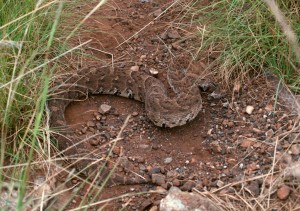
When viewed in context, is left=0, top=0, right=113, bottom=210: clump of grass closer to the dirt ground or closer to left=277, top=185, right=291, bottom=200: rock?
the dirt ground

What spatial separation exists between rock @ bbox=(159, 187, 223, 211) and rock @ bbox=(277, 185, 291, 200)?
49 centimetres

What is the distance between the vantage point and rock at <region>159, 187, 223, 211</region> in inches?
155

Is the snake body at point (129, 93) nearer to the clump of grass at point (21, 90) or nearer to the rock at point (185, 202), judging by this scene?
the clump of grass at point (21, 90)

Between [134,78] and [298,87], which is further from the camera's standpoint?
[134,78]

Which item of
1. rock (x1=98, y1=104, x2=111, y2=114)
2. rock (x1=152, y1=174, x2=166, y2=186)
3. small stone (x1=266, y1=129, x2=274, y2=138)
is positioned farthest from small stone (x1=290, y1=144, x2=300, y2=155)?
rock (x1=98, y1=104, x2=111, y2=114)

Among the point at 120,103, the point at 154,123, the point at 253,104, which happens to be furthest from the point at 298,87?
the point at 120,103

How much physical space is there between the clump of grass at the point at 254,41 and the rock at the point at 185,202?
167 centimetres

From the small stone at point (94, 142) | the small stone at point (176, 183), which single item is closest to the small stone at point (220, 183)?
the small stone at point (176, 183)

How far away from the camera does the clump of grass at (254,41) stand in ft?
17.2

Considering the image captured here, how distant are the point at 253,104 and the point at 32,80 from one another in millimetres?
2057

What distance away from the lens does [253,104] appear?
5.31 m

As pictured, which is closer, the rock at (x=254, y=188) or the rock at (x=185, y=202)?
the rock at (x=185, y=202)

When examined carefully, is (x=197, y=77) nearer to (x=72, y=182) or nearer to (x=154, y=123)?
(x=154, y=123)

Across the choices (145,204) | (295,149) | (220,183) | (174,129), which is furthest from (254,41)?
(145,204)
